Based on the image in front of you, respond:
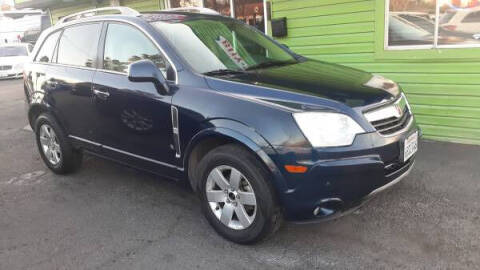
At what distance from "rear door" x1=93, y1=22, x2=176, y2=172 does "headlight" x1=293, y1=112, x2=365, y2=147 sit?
3.88ft

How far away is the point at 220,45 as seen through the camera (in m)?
3.71

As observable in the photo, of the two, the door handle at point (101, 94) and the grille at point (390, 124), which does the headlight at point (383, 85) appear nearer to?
the grille at point (390, 124)

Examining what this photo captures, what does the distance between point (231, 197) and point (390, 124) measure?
1.32 m

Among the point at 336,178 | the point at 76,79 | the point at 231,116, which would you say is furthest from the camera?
the point at 76,79

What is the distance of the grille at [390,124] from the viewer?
292 centimetres

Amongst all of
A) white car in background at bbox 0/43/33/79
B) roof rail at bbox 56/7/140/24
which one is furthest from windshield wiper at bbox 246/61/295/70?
white car in background at bbox 0/43/33/79

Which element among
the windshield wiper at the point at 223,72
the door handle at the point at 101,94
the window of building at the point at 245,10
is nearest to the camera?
the windshield wiper at the point at 223,72

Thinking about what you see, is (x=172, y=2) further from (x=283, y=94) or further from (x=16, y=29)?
(x=16, y=29)

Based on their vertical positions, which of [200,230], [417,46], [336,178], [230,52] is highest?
[230,52]

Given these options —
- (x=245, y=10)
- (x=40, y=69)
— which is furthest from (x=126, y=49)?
(x=245, y=10)

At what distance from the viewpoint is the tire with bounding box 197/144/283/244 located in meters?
2.86

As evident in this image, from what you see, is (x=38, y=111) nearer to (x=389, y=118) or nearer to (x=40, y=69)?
(x=40, y=69)

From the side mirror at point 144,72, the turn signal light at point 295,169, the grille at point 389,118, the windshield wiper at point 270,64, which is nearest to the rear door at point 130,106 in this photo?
the side mirror at point 144,72

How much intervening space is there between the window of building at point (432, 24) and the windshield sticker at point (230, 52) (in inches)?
105
